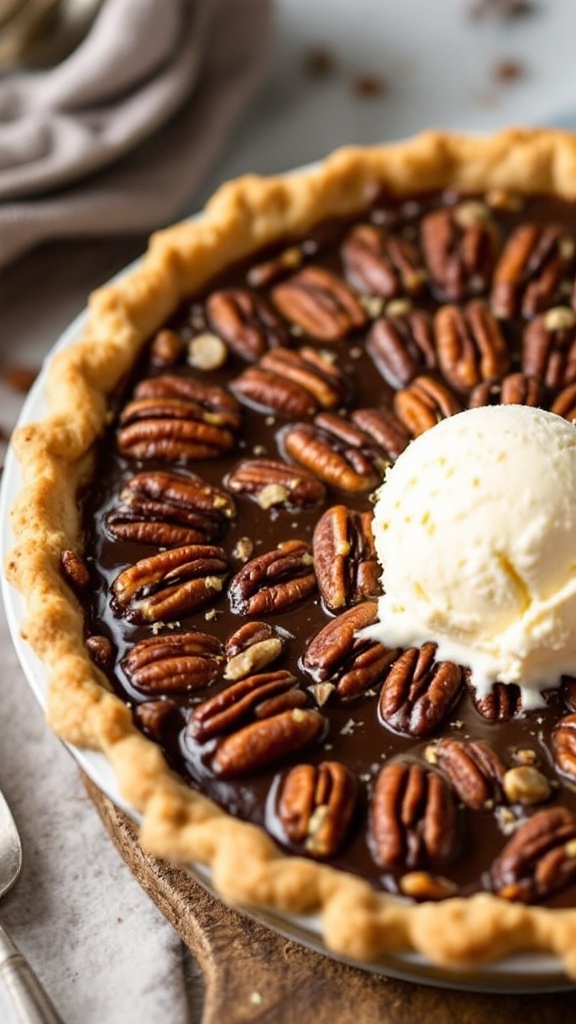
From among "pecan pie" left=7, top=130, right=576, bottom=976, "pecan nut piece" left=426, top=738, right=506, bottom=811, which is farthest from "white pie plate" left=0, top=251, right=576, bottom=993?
"pecan nut piece" left=426, top=738, right=506, bottom=811

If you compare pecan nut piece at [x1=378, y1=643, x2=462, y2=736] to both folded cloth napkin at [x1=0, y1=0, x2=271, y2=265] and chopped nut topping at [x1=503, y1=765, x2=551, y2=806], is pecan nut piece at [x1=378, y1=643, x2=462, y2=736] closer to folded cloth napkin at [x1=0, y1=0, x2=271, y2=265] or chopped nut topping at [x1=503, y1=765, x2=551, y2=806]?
chopped nut topping at [x1=503, y1=765, x2=551, y2=806]

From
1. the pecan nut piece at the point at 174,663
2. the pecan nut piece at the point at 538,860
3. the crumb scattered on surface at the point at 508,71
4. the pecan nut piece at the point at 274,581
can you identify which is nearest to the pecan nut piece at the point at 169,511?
the pecan nut piece at the point at 274,581

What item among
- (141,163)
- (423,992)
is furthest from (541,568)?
(141,163)

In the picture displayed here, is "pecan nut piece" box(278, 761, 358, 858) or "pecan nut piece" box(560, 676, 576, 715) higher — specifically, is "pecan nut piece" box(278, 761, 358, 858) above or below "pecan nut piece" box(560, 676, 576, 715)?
above

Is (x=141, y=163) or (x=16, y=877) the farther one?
(x=141, y=163)

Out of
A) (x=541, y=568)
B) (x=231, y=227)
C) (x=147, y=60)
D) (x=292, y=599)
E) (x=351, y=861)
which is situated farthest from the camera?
(x=147, y=60)

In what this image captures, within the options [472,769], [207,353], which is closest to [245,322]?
[207,353]

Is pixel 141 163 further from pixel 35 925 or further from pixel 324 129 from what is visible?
pixel 35 925
